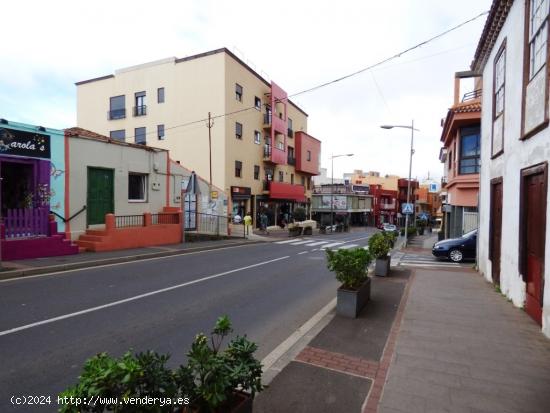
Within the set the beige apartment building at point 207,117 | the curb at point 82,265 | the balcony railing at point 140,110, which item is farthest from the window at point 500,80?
the balcony railing at point 140,110

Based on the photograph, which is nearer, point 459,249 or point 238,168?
point 459,249

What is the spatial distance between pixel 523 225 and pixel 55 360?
25.3ft

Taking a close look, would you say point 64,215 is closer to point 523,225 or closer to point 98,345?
point 98,345

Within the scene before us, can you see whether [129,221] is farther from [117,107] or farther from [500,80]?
[117,107]

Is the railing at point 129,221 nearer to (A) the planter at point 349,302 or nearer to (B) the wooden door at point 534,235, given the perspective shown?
(A) the planter at point 349,302

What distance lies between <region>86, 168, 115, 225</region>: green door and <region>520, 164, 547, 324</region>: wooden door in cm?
1490

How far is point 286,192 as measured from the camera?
37.5 metres

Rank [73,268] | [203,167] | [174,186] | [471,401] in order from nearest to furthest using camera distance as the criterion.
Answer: [471,401], [73,268], [174,186], [203,167]

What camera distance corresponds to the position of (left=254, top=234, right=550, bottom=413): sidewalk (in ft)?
11.1

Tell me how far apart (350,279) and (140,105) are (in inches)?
1235

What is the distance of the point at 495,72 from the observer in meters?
9.57

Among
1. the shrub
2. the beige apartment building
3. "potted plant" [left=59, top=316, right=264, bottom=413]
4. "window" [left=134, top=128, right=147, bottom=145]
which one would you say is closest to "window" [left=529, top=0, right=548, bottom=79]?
the shrub

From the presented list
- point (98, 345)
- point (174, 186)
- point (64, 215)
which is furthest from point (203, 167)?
point (98, 345)

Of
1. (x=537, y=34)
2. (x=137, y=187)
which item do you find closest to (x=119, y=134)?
(x=137, y=187)
